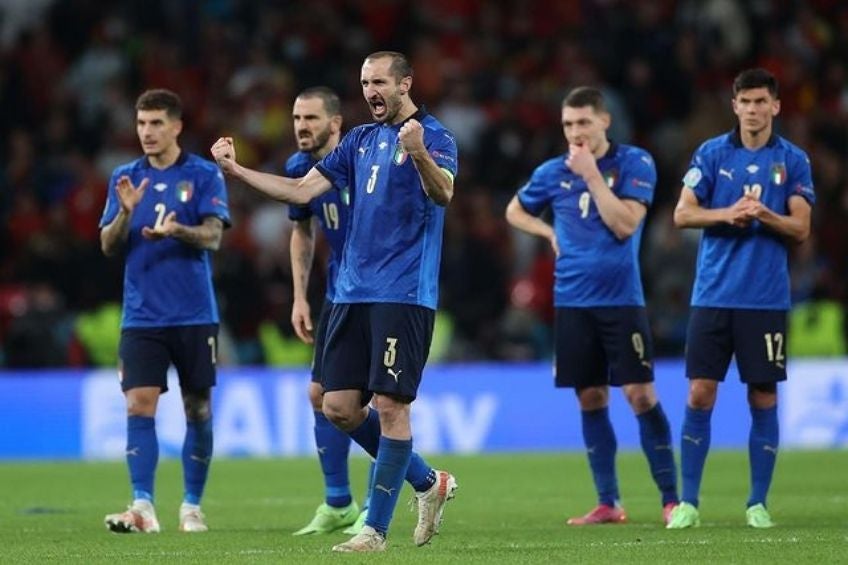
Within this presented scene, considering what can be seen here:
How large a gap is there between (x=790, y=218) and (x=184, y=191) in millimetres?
3580

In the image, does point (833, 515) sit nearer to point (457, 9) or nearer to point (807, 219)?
point (807, 219)

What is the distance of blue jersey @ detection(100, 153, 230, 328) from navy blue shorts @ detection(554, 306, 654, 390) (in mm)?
2168

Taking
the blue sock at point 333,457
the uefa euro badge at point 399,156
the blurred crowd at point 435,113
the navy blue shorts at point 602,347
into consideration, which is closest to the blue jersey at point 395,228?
the uefa euro badge at point 399,156

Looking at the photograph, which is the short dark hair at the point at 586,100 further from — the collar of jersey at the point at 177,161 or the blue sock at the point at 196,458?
the blue sock at the point at 196,458

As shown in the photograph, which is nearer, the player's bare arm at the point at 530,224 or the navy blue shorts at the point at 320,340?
the navy blue shorts at the point at 320,340

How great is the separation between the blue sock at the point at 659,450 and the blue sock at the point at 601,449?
0.26 metres

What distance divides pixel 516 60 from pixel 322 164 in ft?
45.7

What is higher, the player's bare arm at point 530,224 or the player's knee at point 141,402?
the player's bare arm at point 530,224

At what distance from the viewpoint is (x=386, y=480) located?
911 centimetres

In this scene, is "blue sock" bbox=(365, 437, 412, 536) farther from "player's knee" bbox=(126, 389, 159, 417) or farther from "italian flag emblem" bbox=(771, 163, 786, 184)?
"italian flag emblem" bbox=(771, 163, 786, 184)

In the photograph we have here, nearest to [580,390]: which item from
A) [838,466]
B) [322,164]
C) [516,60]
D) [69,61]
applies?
[322,164]

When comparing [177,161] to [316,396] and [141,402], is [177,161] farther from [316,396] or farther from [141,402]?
[316,396]

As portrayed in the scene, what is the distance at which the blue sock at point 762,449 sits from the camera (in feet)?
35.6

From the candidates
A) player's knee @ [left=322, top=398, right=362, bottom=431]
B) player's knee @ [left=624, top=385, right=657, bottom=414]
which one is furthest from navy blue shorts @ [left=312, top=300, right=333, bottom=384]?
player's knee @ [left=624, top=385, right=657, bottom=414]
